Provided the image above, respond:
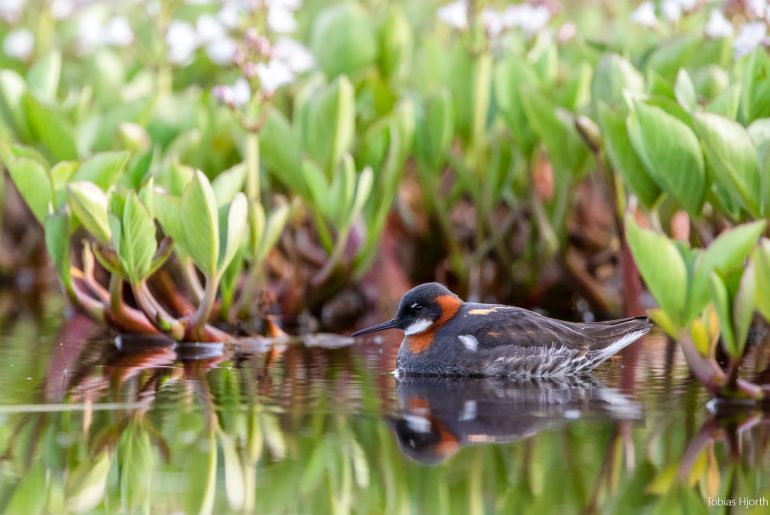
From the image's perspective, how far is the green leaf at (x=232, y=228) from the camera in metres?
7.29

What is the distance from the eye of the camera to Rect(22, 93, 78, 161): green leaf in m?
9.04

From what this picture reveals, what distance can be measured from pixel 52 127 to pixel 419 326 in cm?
298

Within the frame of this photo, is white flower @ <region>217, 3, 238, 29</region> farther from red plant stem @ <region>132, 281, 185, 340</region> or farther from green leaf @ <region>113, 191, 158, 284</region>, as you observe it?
green leaf @ <region>113, 191, 158, 284</region>

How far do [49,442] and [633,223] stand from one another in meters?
2.43

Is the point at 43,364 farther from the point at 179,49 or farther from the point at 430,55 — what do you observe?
the point at 430,55

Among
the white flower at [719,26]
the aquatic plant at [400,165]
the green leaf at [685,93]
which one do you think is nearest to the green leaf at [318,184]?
the aquatic plant at [400,165]

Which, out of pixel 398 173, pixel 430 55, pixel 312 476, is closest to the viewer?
pixel 312 476

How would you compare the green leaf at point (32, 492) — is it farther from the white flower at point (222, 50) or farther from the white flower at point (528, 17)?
the white flower at point (528, 17)

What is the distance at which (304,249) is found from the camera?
9.88m

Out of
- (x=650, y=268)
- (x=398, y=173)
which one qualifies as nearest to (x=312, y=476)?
(x=650, y=268)

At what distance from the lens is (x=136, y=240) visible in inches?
287

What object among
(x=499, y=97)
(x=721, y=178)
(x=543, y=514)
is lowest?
(x=543, y=514)

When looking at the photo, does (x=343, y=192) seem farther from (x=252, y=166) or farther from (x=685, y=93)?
(x=685, y=93)

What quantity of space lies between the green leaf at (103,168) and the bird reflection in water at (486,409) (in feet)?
6.45
